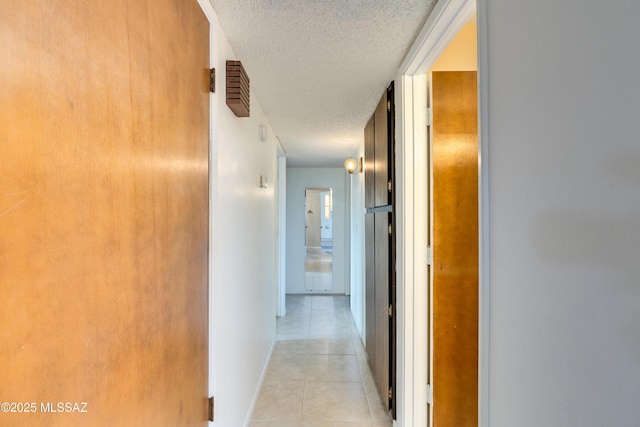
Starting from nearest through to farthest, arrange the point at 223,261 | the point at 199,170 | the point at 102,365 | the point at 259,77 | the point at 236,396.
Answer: the point at 102,365, the point at 199,170, the point at 223,261, the point at 236,396, the point at 259,77

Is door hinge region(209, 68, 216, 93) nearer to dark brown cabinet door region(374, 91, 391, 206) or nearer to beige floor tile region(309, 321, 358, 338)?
dark brown cabinet door region(374, 91, 391, 206)

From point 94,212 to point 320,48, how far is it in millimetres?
1462

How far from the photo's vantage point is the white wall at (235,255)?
1.39 metres

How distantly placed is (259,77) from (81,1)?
1.59 m

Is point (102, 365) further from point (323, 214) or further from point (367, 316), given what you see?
point (323, 214)

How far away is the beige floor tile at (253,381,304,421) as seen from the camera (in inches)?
89.6

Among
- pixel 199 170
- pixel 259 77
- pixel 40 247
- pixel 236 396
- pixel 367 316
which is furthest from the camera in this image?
pixel 367 316

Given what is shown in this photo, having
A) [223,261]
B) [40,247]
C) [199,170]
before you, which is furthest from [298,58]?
[40,247]

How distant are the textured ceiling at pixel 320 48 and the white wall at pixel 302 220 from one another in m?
2.93

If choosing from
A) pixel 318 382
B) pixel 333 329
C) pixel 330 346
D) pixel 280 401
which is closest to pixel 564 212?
pixel 280 401

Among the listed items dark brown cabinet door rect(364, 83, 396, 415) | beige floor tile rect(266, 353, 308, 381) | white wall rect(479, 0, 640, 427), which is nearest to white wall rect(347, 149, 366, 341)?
dark brown cabinet door rect(364, 83, 396, 415)

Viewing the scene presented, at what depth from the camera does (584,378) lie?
60cm

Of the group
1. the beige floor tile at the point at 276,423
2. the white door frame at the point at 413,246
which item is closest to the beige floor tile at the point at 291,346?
the beige floor tile at the point at 276,423

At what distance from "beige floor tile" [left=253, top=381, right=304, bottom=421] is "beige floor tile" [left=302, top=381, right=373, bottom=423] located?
0.18 feet
